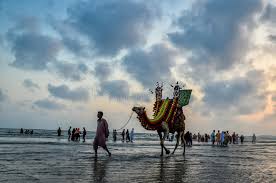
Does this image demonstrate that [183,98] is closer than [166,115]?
No

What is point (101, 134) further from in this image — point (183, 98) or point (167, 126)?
point (183, 98)

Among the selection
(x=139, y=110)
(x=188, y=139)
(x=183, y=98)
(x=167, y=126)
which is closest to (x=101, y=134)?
(x=139, y=110)

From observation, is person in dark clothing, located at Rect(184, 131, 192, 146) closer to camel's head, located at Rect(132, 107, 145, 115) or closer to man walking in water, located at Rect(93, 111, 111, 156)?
camel's head, located at Rect(132, 107, 145, 115)

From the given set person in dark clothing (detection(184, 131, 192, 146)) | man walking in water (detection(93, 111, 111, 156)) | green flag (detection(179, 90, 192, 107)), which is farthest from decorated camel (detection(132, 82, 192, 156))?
person in dark clothing (detection(184, 131, 192, 146))

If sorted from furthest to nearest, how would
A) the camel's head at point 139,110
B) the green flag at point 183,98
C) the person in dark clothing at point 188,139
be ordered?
the person in dark clothing at point 188,139
the green flag at point 183,98
the camel's head at point 139,110

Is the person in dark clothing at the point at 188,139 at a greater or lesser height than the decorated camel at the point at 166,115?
lesser

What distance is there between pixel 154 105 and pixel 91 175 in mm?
11336

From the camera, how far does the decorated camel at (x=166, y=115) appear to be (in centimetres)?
2031

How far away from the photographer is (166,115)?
20.9 meters

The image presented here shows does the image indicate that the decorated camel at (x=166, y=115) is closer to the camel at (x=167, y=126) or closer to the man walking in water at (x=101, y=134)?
the camel at (x=167, y=126)

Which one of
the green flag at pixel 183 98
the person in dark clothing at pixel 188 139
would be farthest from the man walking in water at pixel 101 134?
the person in dark clothing at pixel 188 139

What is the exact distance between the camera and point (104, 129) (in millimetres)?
18031

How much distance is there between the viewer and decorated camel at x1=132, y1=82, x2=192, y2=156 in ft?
66.6

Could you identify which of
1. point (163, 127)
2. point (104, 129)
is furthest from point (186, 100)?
point (104, 129)
